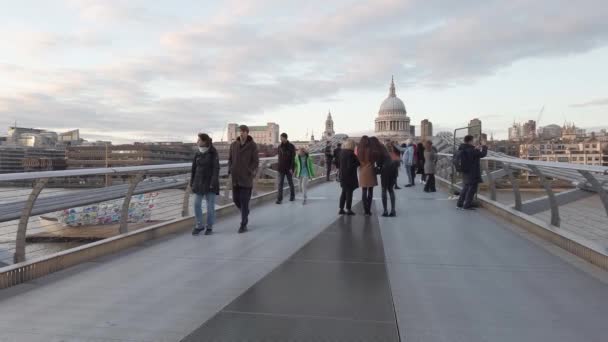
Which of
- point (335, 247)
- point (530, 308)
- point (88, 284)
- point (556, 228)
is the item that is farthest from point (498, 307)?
point (88, 284)

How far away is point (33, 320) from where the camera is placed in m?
3.33

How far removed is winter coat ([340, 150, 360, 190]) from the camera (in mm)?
8680

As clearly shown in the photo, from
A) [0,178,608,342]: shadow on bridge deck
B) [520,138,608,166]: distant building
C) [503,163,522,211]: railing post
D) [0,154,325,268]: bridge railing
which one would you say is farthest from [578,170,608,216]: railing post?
[520,138,608,166]: distant building

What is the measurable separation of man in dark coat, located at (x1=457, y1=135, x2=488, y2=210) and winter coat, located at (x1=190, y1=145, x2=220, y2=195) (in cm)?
510

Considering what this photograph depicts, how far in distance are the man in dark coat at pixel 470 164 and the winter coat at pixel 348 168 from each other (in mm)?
2285

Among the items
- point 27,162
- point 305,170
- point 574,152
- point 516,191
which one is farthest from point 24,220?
point 574,152

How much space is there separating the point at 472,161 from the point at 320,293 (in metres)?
6.45

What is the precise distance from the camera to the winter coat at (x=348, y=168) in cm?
868

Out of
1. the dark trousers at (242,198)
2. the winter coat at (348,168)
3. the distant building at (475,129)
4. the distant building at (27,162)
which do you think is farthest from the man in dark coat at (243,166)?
the distant building at (27,162)

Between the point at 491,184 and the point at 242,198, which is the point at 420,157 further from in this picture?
the point at 242,198

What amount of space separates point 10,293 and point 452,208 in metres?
8.23

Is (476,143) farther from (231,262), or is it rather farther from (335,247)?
(231,262)

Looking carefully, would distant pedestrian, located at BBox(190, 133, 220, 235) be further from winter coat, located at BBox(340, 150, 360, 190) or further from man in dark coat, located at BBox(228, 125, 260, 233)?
winter coat, located at BBox(340, 150, 360, 190)

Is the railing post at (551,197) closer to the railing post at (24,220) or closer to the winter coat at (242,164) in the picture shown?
the winter coat at (242,164)
